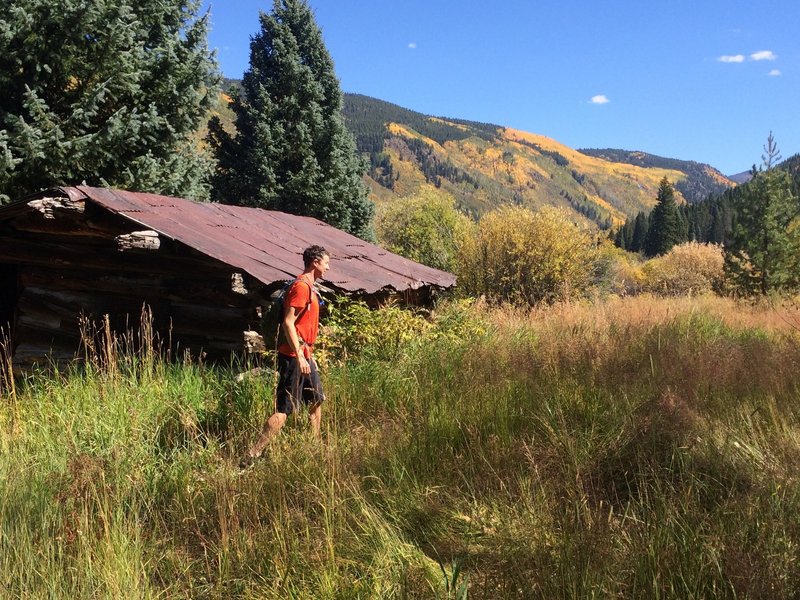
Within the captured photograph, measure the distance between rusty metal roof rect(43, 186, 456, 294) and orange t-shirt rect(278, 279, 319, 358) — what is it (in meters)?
1.25

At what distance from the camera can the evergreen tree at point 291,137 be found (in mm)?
18594

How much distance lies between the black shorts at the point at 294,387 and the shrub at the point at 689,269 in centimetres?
2577

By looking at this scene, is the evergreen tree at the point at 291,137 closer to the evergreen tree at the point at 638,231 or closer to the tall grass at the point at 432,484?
the tall grass at the point at 432,484

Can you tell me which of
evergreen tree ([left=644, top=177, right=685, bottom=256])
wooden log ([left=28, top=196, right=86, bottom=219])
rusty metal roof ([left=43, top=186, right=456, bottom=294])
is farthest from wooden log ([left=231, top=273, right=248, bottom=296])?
evergreen tree ([left=644, top=177, right=685, bottom=256])

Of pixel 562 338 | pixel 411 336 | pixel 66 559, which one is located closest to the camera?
pixel 66 559

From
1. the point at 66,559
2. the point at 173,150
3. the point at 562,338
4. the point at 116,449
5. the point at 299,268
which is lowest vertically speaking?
the point at 66,559

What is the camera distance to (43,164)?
9766mm

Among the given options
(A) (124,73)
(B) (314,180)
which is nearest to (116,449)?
(A) (124,73)

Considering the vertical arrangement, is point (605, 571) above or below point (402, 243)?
below

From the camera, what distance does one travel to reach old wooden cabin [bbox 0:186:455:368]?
630 cm

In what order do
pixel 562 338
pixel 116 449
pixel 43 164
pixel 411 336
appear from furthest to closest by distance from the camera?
pixel 43 164
pixel 411 336
pixel 562 338
pixel 116 449

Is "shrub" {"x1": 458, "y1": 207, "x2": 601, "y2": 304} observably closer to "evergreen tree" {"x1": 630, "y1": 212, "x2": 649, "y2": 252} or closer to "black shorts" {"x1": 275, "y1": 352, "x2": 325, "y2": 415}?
"black shorts" {"x1": 275, "y1": 352, "x2": 325, "y2": 415}

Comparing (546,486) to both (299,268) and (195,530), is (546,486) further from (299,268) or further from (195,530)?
(299,268)

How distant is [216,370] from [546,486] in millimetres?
4167
